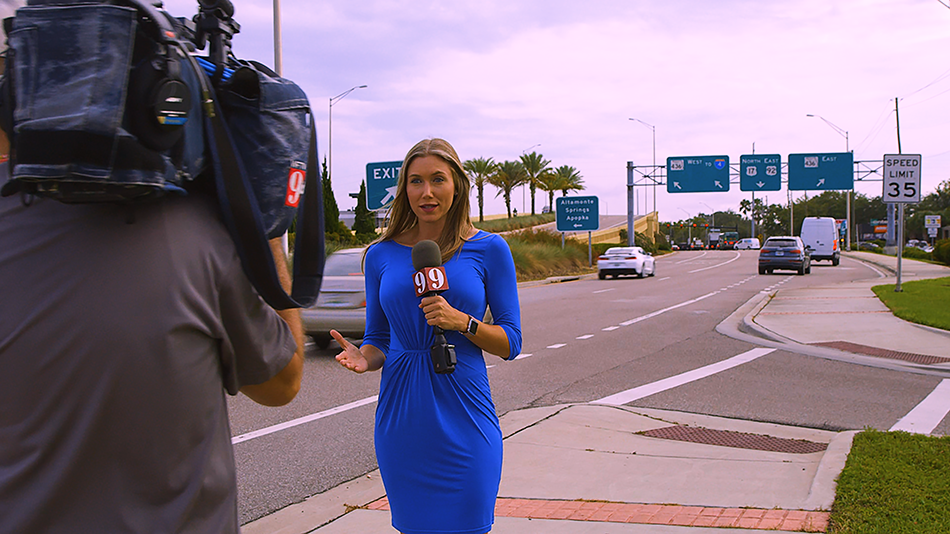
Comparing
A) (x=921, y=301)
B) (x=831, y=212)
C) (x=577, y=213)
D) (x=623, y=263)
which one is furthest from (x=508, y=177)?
(x=831, y=212)

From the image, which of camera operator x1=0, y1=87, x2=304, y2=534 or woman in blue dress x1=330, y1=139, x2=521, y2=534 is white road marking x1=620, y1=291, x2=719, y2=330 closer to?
woman in blue dress x1=330, y1=139, x2=521, y2=534

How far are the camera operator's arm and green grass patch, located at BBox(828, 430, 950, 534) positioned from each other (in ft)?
10.8

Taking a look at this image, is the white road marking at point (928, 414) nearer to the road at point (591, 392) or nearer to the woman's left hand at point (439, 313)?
the road at point (591, 392)

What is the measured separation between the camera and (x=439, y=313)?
266cm

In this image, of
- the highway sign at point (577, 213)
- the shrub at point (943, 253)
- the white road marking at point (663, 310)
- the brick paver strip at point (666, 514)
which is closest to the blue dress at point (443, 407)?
the brick paver strip at point (666, 514)

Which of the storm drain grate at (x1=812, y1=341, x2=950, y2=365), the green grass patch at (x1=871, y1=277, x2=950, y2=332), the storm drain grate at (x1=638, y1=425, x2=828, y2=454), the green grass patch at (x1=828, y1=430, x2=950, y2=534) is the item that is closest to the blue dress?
the green grass patch at (x1=828, y1=430, x2=950, y2=534)

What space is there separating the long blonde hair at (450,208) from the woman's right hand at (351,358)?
0.50m

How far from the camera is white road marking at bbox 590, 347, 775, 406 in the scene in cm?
811

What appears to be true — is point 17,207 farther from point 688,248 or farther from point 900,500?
point 688,248

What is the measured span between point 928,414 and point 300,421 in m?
5.95

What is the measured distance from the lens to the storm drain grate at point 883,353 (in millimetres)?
10117

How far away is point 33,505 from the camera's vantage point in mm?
1294

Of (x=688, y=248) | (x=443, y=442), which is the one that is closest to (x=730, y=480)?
(x=443, y=442)

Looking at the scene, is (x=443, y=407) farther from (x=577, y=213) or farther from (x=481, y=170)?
(x=481, y=170)
